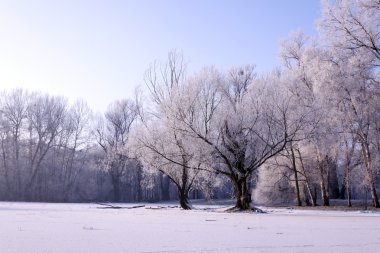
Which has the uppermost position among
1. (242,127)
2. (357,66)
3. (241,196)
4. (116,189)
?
(357,66)

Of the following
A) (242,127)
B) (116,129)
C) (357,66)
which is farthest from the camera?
(116,129)

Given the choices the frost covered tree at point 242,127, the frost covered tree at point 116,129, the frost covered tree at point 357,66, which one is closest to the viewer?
the frost covered tree at point 357,66

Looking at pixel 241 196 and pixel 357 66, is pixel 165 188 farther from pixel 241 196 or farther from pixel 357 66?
pixel 357 66

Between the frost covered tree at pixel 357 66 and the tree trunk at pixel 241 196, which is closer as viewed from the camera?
the frost covered tree at pixel 357 66

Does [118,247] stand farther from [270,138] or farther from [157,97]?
[157,97]

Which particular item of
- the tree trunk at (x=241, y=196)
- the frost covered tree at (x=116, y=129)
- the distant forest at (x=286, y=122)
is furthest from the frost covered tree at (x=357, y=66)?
the frost covered tree at (x=116, y=129)

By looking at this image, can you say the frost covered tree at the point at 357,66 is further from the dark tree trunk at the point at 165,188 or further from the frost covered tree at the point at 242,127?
the dark tree trunk at the point at 165,188

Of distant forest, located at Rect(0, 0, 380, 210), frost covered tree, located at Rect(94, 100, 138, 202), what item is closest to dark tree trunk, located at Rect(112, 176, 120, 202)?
frost covered tree, located at Rect(94, 100, 138, 202)

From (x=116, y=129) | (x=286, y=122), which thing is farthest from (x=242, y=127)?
Result: (x=116, y=129)

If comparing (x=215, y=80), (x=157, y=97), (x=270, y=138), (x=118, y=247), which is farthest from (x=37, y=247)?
(x=157, y=97)

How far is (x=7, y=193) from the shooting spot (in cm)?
6316

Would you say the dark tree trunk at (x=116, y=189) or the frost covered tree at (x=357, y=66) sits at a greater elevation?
the frost covered tree at (x=357, y=66)

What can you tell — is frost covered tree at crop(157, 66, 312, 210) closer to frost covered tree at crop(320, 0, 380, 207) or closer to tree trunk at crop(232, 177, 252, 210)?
tree trunk at crop(232, 177, 252, 210)

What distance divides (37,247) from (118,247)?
1.53 m
